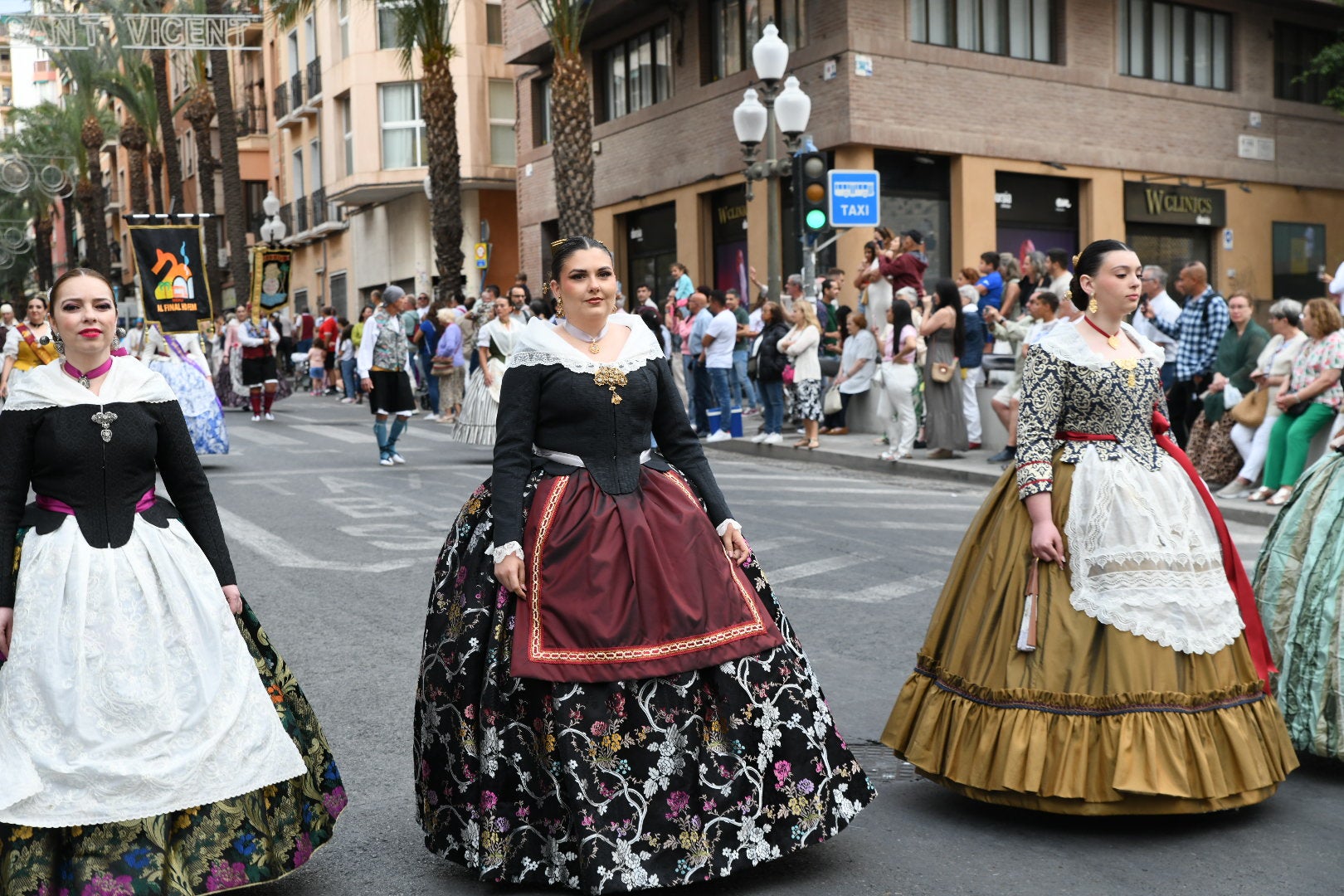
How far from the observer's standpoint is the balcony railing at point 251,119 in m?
52.8

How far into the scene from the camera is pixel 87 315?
4070 mm

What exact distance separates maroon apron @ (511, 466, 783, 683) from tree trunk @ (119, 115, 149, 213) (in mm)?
47739

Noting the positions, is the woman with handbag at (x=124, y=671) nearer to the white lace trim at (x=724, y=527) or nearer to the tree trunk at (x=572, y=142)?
the white lace trim at (x=724, y=527)

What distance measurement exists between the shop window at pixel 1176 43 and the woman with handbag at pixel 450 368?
12887mm

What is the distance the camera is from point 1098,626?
15.0ft

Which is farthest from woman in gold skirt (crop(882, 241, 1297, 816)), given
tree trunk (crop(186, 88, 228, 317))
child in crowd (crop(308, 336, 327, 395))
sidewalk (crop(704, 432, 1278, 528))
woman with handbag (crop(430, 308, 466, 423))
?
tree trunk (crop(186, 88, 228, 317))

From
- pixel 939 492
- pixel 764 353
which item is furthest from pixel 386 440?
pixel 939 492

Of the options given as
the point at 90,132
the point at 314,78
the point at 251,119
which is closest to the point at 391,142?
the point at 314,78

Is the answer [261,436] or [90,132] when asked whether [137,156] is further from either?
[261,436]

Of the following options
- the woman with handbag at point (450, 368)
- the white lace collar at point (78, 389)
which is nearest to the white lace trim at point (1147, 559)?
the white lace collar at point (78, 389)

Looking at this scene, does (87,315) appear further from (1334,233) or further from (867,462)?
(1334,233)

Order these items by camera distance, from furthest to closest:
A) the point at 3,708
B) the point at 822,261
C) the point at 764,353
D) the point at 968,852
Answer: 1. the point at 822,261
2. the point at 764,353
3. the point at 968,852
4. the point at 3,708

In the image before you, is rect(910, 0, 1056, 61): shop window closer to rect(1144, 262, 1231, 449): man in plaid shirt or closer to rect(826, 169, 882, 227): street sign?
rect(826, 169, 882, 227): street sign

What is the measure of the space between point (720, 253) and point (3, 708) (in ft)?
78.0
